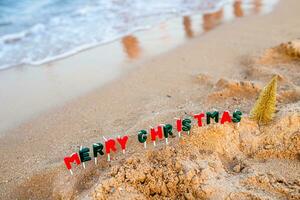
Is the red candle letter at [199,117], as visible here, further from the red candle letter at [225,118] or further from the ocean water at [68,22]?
the ocean water at [68,22]

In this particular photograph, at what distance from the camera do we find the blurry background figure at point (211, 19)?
39.0ft

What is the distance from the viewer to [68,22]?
13.8 metres

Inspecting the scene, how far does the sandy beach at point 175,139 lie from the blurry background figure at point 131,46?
0.03m

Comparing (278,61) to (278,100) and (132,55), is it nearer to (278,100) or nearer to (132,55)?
(278,100)

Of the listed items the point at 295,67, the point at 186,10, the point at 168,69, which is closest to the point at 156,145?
the point at 168,69

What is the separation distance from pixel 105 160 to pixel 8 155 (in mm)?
1933

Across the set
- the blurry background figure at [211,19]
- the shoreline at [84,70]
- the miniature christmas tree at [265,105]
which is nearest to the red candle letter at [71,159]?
the shoreline at [84,70]

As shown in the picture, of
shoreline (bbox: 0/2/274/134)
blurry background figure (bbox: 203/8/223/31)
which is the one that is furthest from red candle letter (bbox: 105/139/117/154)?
blurry background figure (bbox: 203/8/223/31)

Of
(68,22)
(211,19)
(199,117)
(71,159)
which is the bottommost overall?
(211,19)

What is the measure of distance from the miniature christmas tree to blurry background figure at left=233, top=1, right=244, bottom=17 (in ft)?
23.5

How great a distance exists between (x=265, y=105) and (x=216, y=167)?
49.6 inches

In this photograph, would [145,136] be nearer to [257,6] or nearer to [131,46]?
[131,46]

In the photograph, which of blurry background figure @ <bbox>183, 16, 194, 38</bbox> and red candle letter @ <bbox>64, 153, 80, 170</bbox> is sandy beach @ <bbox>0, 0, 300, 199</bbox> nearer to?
red candle letter @ <bbox>64, 153, 80, 170</bbox>

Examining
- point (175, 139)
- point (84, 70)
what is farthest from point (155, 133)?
point (84, 70)
